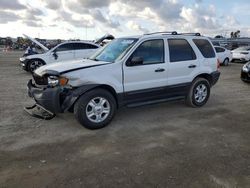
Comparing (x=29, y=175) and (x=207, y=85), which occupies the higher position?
(x=207, y=85)

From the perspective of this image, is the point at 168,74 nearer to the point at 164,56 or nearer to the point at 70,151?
the point at 164,56

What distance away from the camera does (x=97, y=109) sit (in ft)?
17.0

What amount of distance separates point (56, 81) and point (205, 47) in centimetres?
404

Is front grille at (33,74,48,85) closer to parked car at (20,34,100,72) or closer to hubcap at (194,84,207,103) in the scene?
hubcap at (194,84,207,103)

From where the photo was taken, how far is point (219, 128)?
213 inches

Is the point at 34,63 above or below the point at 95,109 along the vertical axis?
above

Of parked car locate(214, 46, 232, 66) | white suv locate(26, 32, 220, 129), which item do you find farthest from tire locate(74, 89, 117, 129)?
parked car locate(214, 46, 232, 66)

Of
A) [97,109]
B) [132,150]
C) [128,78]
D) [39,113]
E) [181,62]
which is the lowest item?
[132,150]

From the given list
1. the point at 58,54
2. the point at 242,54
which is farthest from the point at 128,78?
the point at 242,54

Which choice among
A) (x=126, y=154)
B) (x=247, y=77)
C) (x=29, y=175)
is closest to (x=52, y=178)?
(x=29, y=175)

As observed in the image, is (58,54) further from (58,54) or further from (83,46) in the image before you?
(83,46)

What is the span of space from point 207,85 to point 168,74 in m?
1.48

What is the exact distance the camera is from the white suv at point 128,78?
16.4ft

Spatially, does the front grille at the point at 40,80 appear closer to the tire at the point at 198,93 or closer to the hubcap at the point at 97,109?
the hubcap at the point at 97,109
